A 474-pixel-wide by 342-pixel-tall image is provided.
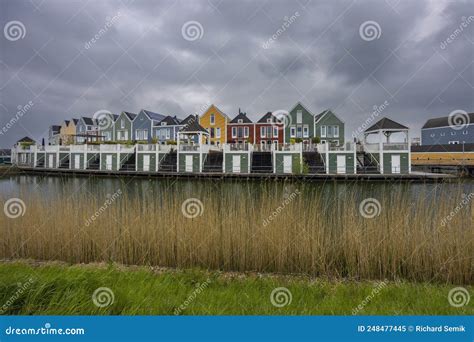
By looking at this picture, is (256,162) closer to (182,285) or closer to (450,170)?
(450,170)

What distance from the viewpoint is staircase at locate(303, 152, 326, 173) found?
31.4m

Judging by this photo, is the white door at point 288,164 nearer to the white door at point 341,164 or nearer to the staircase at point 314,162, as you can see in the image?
the staircase at point 314,162

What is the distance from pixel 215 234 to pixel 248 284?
1.21m

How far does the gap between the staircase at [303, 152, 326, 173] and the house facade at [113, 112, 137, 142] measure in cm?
3453

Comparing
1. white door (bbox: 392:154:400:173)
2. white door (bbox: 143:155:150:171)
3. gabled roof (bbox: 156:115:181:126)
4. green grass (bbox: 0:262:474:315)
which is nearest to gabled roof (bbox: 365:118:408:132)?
white door (bbox: 392:154:400:173)

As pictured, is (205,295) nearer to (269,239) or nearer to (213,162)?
(269,239)

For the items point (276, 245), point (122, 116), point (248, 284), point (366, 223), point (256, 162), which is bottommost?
point (248, 284)

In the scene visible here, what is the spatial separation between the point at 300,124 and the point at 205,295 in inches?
1750

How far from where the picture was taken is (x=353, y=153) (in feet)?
98.2

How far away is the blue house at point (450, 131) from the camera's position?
51209mm

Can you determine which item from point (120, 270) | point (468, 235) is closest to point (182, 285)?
point (120, 270)

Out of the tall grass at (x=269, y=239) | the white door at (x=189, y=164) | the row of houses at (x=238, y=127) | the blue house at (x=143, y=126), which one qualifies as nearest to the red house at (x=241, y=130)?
the row of houses at (x=238, y=127)

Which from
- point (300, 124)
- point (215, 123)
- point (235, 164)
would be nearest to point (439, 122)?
point (300, 124)

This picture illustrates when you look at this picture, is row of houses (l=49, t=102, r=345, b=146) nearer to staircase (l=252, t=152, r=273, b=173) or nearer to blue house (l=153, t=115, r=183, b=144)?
blue house (l=153, t=115, r=183, b=144)
